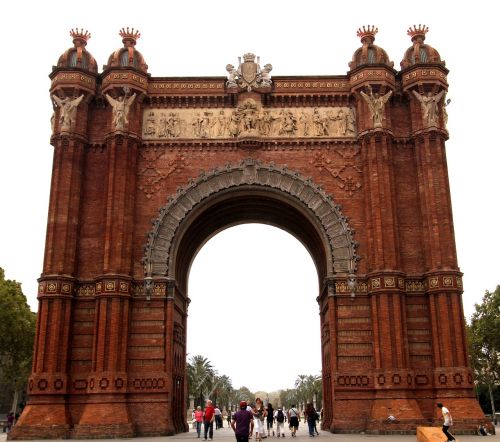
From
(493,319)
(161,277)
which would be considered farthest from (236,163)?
(493,319)

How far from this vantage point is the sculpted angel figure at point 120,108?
2633 centimetres

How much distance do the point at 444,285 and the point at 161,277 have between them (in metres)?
11.8

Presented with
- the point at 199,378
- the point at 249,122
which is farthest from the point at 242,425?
the point at 199,378

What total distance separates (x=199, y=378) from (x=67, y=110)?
48.8 meters

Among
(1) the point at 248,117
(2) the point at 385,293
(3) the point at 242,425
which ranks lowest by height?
(3) the point at 242,425

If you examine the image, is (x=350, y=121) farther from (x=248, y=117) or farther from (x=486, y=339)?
(x=486, y=339)

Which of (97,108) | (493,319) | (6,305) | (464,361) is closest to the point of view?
(464,361)

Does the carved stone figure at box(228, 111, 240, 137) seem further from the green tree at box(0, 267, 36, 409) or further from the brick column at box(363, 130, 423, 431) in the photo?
the green tree at box(0, 267, 36, 409)

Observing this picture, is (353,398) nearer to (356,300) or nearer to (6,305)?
(356,300)

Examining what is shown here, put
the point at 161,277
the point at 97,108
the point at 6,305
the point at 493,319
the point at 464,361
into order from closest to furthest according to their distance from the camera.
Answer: the point at 464,361 → the point at 161,277 → the point at 97,108 → the point at 6,305 → the point at 493,319

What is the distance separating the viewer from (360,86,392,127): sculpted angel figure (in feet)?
86.2

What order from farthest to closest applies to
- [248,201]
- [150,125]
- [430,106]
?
[248,201], [150,125], [430,106]

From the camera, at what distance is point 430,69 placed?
1049 inches

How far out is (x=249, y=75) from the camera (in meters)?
27.7
